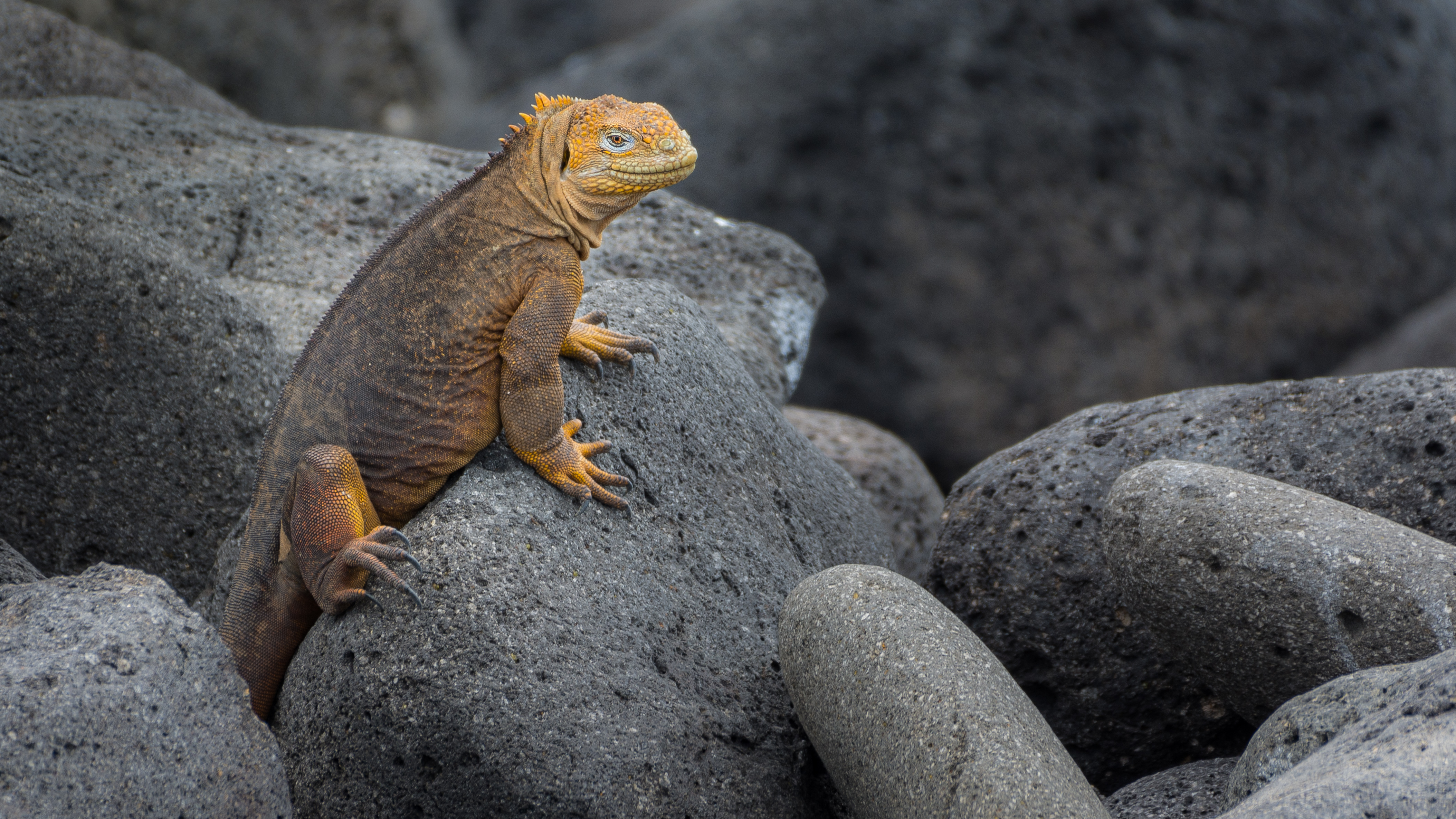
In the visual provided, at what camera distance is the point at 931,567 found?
405 cm

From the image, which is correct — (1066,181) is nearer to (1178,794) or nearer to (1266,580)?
(1266,580)

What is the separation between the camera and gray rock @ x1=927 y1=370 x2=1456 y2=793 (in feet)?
11.5

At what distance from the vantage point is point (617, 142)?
3135 millimetres

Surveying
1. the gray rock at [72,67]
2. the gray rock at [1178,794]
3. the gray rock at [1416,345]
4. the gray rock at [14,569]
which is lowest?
the gray rock at [1178,794]

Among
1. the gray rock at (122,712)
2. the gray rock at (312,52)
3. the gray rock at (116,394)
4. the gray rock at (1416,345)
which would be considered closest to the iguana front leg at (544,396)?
the gray rock at (122,712)

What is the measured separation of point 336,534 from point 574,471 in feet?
2.11

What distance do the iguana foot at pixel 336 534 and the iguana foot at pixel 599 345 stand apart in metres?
0.69

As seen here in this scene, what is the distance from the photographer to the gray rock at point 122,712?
2.30 m

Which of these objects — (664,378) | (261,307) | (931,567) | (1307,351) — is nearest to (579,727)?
(664,378)

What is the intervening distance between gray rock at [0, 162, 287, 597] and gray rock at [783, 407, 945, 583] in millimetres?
2384

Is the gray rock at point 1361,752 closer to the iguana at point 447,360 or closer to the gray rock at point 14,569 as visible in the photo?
the iguana at point 447,360

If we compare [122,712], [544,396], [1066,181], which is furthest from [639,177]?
[1066,181]

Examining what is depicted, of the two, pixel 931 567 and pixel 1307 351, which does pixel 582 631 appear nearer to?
pixel 931 567

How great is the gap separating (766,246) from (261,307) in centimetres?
224
